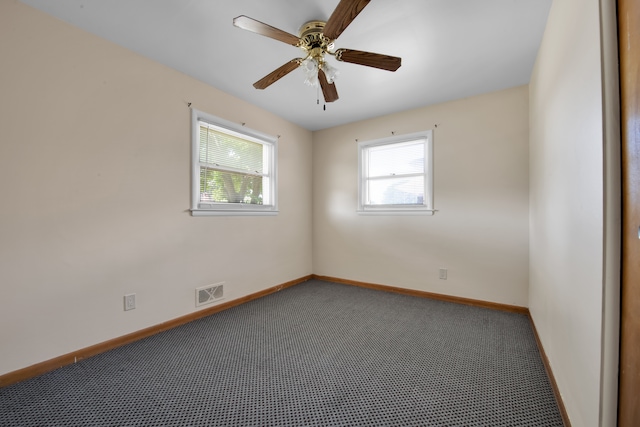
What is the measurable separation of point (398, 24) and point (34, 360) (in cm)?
338

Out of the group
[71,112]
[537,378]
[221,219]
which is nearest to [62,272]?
[71,112]

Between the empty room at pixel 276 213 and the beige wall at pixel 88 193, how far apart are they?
1 centimetres

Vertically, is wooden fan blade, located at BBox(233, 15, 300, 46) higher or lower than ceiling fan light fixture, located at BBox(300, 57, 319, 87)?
higher

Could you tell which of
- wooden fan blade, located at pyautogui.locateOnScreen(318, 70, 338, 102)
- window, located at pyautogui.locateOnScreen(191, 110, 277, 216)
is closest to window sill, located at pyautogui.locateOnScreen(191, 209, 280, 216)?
window, located at pyautogui.locateOnScreen(191, 110, 277, 216)

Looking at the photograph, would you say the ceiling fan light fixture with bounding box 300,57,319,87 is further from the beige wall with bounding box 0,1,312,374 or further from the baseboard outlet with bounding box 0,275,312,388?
the baseboard outlet with bounding box 0,275,312,388

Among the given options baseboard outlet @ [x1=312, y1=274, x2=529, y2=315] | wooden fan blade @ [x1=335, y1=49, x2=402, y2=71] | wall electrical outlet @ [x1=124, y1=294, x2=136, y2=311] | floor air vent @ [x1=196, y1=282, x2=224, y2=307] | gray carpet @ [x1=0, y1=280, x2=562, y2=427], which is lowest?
gray carpet @ [x1=0, y1=280, x2=562, y2=427]

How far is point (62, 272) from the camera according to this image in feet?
6.12

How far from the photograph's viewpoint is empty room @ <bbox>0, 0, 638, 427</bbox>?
4.42ft

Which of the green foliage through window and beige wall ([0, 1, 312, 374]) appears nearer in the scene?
beige wall ([0, 1, 312, 374])

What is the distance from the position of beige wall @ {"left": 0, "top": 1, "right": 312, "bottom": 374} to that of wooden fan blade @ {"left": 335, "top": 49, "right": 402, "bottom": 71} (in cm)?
168

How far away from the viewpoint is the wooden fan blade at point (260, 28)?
151 centimetres

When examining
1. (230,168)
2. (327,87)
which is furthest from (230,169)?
(327,87)

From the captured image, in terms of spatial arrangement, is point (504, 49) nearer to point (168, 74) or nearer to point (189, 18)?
point (189, 18)

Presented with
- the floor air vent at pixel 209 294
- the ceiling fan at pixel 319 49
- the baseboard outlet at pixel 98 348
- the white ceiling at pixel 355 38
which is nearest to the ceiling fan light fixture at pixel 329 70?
the ceiling fan at pixel 319 49
